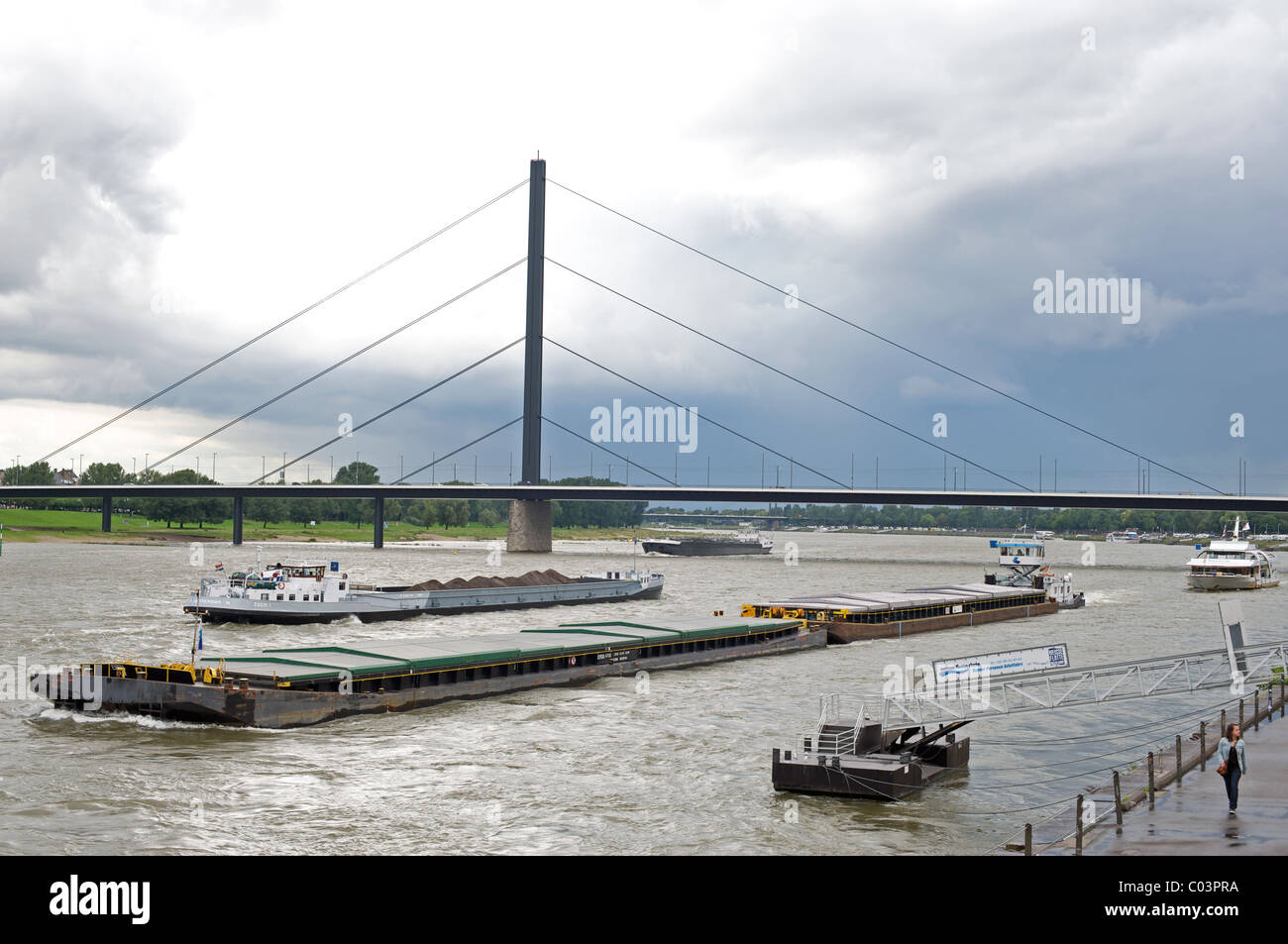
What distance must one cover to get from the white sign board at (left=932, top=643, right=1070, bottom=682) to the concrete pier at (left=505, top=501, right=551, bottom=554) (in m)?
110

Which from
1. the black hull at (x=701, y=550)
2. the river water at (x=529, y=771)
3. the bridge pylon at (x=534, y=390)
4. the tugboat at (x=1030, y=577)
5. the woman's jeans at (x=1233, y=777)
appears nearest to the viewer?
the woman's jeans at (x=1233, y=777)

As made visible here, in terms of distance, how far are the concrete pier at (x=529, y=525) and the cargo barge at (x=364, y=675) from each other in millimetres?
87409

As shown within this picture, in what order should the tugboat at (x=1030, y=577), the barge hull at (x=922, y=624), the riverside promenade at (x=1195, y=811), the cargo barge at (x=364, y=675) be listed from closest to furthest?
the riverside promenade at (x=1195, y=811) < the cargo barge at (x=364, y=675) < the barge hull at (x=922, y=624) < the tugboat at (x=1030, y=577)

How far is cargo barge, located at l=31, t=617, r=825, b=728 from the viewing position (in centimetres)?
2875

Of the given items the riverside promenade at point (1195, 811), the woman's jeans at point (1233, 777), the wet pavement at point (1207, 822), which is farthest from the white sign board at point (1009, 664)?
the woman's jeans at point (1233, 777)

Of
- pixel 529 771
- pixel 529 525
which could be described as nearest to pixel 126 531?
pixel 529 525

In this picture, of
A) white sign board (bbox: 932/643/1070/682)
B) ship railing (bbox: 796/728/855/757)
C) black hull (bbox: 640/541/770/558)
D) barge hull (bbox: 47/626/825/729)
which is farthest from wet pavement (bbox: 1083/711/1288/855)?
black hull (bbox: 640/541/770/558)

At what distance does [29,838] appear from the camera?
738 inches

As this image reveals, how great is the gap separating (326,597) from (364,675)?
27163mm

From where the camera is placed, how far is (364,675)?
104 feet

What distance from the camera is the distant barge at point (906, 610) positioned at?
54531 mm

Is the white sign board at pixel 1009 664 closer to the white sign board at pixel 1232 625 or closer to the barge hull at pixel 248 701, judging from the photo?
the white sign board at pixel 1232 625
